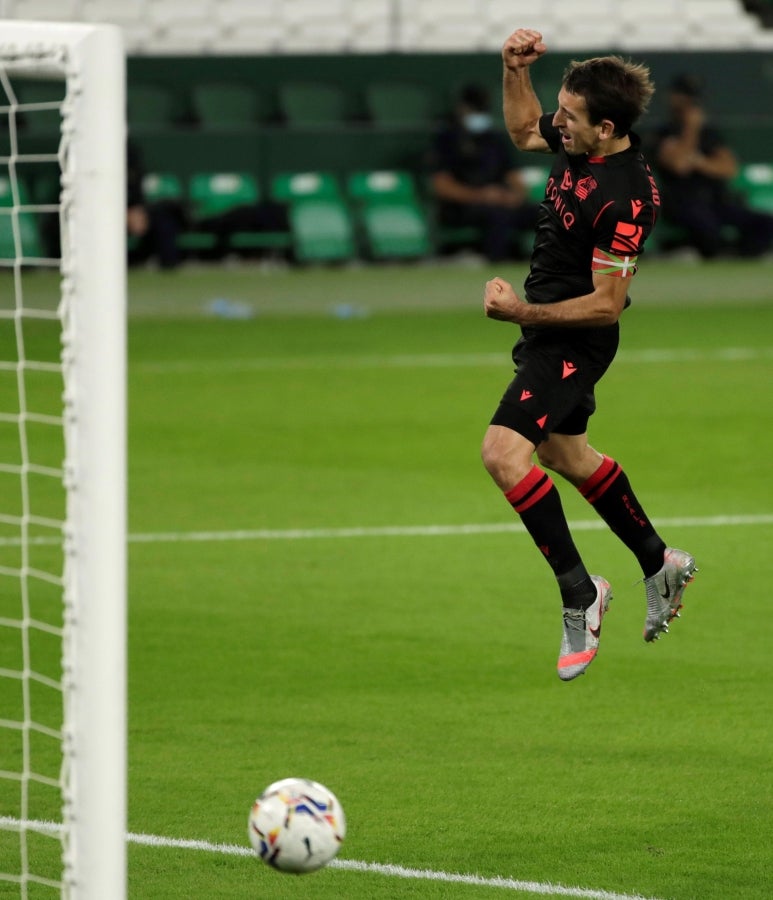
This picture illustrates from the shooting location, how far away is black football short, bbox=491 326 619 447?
6.16 m

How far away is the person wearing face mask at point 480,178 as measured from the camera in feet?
74.5

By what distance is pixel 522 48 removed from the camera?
6391 mm

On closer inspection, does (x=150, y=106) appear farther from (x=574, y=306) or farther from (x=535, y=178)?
Answer: (x=574, y=306)

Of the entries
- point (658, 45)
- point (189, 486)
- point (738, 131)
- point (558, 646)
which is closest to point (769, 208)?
point (738, 131)

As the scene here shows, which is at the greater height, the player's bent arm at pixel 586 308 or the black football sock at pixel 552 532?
the player's bent arm at pixel 586 308

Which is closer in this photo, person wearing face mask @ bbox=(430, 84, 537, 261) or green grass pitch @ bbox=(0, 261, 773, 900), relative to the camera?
green grass pitch @ bbox=(0, 261, 773, 900)

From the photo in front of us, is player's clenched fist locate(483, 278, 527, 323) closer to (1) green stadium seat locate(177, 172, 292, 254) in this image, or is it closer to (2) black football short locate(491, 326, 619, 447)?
(2) black football short locate(491, 326, 619, 447)

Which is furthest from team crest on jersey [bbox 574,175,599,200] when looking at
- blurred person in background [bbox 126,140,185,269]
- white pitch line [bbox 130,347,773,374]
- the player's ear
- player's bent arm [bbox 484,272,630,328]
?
blurred person in background [bbox 126,140,185,269]

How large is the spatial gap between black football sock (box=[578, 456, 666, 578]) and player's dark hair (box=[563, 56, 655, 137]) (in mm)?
1285

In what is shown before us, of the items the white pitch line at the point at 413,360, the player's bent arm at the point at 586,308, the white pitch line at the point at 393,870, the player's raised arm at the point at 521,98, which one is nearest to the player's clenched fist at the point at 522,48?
the player's raised arm at the point at 521,98

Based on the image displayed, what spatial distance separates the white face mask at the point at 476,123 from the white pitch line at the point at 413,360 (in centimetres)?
660

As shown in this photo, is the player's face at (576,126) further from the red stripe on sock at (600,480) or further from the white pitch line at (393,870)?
the white pitch line at (393,870)

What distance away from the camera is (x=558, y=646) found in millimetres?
7422

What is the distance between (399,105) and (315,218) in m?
1.96
